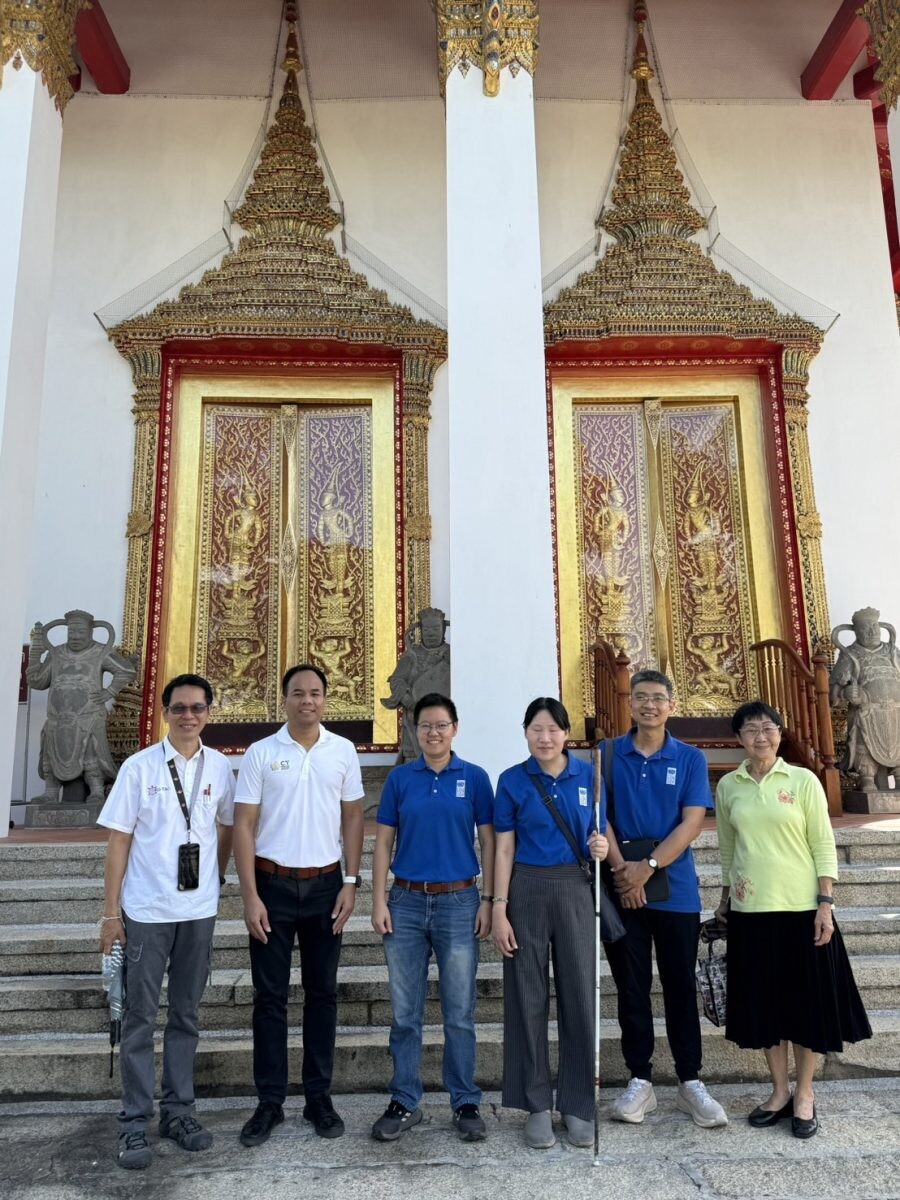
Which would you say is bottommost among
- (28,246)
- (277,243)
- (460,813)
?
(460,813)

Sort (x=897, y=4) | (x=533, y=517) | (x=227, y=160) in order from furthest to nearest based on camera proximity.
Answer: (x=227, y=160)
(x=897, y=4)
(x=533, y=517)

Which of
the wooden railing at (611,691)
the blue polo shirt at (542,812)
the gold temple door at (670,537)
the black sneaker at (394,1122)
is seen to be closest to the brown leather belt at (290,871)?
the blue polo shirt at (542,812)

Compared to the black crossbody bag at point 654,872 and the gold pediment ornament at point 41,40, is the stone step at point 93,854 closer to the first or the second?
the black crossbody bag at point 654,872

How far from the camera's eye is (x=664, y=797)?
2.87 m

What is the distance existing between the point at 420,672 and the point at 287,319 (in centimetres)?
305

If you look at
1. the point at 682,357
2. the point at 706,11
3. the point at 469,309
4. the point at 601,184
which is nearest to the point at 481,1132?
the point at 469,309

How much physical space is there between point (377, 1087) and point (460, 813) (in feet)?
3.33

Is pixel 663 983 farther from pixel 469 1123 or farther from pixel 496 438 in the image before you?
pixel 496 438

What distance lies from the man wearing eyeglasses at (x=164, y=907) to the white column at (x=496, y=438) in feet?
6.28

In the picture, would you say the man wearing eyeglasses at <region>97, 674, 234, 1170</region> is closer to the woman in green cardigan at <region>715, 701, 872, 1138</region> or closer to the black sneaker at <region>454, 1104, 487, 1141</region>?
the black sneaker at <region>454, 1104, 487, 1141</region>

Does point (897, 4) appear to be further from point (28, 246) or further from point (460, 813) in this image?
point (460, 813)

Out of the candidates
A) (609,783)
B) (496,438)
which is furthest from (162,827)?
(496,438)

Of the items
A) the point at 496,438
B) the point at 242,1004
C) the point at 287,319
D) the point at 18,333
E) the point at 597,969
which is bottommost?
the point at 242,1004

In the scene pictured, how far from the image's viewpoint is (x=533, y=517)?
4730 mm
